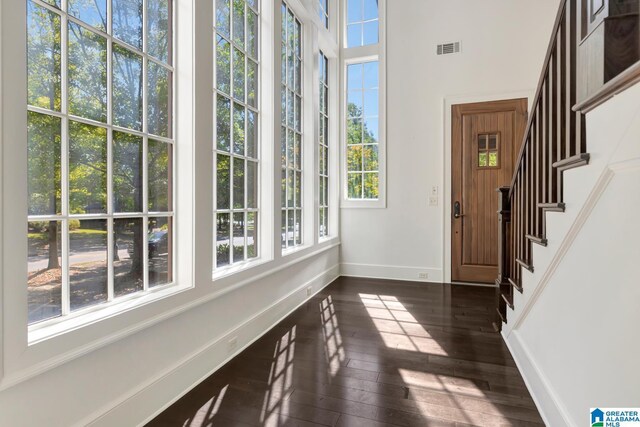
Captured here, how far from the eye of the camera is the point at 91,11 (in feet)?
5.22

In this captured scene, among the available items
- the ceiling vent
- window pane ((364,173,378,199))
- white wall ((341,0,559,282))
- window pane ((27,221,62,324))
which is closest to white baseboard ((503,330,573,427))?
window pane ((27,221,62,324))

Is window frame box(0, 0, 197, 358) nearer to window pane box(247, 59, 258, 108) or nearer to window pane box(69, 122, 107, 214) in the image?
window pane box(69, 122, 107, 214)

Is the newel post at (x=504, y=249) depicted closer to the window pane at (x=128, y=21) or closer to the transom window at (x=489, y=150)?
the transom window at (x=489, y=150)

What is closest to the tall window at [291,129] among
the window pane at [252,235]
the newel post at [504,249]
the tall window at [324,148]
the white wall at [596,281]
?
the window pane at [252,235]

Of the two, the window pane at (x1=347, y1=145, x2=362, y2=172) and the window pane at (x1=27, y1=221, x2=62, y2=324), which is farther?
the window pane at (x1=347, y1=145, x2=362, y2=172)

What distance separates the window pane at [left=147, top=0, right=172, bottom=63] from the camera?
1.93 metres

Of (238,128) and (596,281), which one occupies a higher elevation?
(238,128)

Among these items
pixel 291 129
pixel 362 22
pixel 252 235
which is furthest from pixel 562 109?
pixel 362 22

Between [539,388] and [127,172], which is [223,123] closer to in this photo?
[127,172]

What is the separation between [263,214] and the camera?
10.1 ft

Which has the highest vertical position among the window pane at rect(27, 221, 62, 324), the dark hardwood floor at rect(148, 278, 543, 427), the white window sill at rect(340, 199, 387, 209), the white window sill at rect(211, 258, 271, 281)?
the white window sill at rect(340, 199, 387, 209)

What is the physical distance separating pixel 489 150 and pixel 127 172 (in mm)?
4367

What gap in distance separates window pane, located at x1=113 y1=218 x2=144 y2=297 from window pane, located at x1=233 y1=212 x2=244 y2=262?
885 mm

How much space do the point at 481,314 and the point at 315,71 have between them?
3269 millimetres
